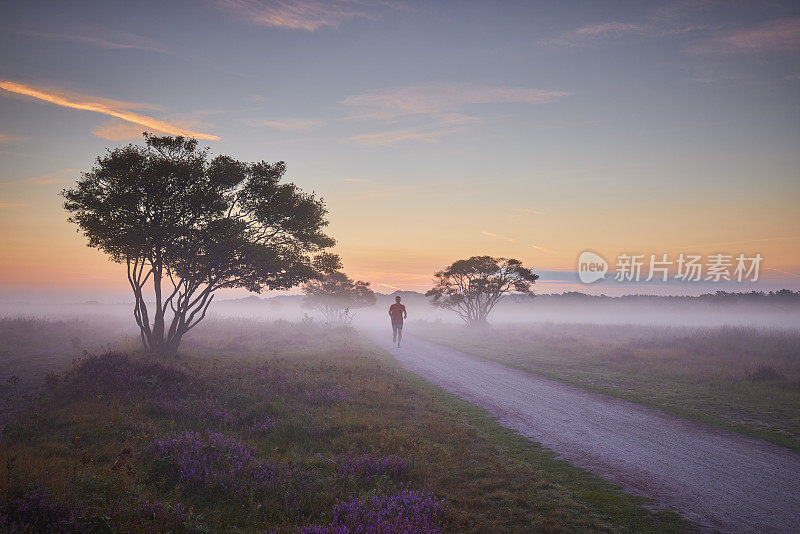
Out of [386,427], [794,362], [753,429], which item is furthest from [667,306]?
[386,427]

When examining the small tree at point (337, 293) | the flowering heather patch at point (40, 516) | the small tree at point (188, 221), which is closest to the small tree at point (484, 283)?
the small tree at point (337, 293)

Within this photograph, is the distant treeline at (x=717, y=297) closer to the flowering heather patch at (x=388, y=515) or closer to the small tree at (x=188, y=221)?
the small tree at (x=188, y=221)

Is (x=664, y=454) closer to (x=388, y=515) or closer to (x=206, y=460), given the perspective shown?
(x=388, y=515)

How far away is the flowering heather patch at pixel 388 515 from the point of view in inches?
178

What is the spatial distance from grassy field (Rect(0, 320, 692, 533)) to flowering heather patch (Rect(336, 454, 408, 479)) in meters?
0.03

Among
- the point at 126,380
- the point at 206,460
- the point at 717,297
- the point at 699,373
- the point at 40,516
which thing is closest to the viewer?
the point at 40,516

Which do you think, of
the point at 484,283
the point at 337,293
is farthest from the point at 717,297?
the point at 337,293

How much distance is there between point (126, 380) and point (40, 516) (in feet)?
26.7

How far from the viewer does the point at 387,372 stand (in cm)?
1670

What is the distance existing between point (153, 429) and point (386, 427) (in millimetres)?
5069

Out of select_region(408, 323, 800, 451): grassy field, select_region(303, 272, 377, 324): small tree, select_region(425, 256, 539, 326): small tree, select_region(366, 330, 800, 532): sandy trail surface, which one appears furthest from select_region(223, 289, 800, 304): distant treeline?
select_region(366, 330, 800, 532): sandy trail surface

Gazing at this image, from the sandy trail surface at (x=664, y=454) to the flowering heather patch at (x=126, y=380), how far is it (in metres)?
9.41

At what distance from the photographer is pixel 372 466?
670 centimetres

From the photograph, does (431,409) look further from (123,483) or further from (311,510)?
(123,483)
